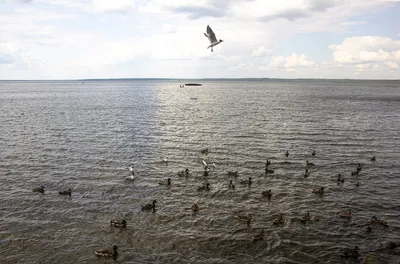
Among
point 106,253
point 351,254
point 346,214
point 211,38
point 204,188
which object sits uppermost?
point 211,38

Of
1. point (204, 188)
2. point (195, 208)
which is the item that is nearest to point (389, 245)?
point (195, 208)

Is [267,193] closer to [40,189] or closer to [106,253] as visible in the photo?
[106,253]

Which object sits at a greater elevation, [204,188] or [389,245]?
[204,188]

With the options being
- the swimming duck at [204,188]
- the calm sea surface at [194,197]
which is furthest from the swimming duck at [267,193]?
the swimming duck at [204,188]

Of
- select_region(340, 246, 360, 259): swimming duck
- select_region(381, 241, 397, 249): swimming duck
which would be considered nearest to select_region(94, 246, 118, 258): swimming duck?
select_region(340, 246, 360, 259): swimming duck

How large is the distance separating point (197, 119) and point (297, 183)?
136 feet

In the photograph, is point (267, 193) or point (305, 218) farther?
point (267, 193)

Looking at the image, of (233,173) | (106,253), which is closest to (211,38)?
(106,253)

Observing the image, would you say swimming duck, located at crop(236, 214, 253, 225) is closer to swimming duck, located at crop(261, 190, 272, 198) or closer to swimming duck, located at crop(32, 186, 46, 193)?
swimming duck, located at crop(261, 190, 272, 198)

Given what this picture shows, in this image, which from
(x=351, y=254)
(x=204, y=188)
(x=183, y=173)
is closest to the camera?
(x=351, y=254)

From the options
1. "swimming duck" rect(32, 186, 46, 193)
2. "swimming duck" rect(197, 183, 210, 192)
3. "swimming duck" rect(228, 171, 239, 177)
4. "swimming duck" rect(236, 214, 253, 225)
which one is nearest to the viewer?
"swimming duck" rect(236, 214, 253, 225)

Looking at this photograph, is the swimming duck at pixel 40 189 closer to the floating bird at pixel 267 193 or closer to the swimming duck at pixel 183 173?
the swimming duck at pixel 183 173

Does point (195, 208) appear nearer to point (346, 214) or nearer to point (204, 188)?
point (204, 188)

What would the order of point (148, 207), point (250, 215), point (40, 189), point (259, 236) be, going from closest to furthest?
point (259, 236), point (250, 215), point (148, 207), point (40, 189)
